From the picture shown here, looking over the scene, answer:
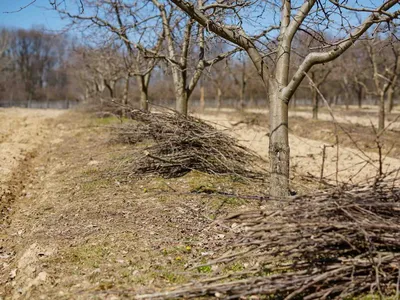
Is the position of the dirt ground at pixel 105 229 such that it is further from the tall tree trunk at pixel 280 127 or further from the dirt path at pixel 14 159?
the tall tree trunk at pixel 280 127

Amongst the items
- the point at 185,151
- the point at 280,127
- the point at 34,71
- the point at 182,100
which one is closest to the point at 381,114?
the point at 182,100

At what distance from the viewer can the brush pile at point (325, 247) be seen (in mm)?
2988

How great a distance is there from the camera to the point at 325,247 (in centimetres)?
320

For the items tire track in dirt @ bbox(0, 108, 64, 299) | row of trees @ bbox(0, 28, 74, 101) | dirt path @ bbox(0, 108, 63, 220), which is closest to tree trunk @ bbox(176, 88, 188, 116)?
tire track in dirt @ bbox(0, 108, 64, 299)

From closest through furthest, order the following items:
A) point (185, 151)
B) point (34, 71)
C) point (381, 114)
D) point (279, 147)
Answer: point (279, 147)
point (185, 151)
point (381, 114)
point (34, 71)

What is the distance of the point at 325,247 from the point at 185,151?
3.97 meters

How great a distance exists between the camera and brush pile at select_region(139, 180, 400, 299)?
2988 millimetres

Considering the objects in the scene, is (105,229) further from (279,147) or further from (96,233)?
(279,147)

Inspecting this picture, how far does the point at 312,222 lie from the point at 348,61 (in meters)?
23.2

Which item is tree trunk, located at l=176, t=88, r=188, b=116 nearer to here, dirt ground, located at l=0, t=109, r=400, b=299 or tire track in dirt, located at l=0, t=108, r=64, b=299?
dirt ground, located at l=0, t=109, r=400, b=299

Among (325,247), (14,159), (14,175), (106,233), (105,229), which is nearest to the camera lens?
(325,247)

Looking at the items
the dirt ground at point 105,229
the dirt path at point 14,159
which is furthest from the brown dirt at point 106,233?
the dirt path at point 14,159

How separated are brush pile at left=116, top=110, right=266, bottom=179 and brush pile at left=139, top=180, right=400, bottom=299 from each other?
137 inches

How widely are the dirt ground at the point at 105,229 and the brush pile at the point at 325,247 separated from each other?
0.32 m
